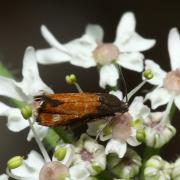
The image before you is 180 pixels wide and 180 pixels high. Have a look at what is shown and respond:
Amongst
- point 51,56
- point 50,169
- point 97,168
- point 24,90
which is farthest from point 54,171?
point 51,56

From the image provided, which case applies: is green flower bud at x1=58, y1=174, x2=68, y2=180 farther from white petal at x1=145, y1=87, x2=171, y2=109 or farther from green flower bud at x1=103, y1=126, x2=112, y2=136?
white petal at x1=145, y1=87, x2=171, y2=109

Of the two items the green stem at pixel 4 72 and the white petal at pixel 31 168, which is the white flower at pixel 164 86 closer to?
the white petal at pixel 31 168

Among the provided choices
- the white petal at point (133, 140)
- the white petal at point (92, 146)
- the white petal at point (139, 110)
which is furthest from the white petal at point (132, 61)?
the white petal at point (92, 146)

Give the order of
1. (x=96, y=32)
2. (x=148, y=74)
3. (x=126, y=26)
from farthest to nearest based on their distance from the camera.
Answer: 1. (x=96, y=32)
2. (x=126, y=26)
3. (x=148, y=74)

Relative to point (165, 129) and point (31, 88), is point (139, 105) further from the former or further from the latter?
point (31, 88)

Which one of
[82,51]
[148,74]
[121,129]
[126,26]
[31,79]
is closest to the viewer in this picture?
[121,129]

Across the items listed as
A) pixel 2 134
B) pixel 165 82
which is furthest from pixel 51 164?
pixel 2 134

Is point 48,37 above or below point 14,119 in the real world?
above

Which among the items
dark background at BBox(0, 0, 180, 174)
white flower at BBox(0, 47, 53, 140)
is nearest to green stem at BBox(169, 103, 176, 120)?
white flower at BBox(0, 47, 53, 140)

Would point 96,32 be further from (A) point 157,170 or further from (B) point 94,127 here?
(A) point 157,170
